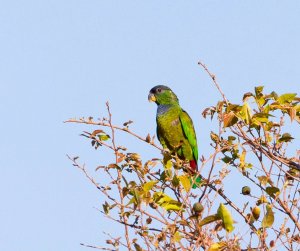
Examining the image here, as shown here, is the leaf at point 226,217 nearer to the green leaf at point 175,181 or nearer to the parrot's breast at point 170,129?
the green leaf at point 175,181

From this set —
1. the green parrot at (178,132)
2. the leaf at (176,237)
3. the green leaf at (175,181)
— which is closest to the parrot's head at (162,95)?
the green parrot at (178,132)

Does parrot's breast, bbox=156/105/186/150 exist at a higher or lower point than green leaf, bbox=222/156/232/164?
higher

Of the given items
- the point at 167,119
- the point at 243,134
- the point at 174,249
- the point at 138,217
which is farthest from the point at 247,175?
the point at 167,119

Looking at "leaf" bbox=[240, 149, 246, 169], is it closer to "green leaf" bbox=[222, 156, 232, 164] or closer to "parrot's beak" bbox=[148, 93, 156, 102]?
"green leaf" bbox=[222, 156, 232, 164]

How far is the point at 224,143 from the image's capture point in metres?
3.74

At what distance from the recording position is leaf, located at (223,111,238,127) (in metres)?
3.20

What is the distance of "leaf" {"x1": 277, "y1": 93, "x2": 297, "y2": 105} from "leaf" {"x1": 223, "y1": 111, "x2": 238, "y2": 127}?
26cm

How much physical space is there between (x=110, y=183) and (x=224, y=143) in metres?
0.73

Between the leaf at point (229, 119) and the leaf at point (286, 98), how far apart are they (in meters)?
0.26

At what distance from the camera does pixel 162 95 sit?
7848 millimetres

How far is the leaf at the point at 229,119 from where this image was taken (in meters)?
3.20

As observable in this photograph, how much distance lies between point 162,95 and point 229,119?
4.66 meters

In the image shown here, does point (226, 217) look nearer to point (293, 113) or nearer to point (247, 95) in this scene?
point (293, 113)

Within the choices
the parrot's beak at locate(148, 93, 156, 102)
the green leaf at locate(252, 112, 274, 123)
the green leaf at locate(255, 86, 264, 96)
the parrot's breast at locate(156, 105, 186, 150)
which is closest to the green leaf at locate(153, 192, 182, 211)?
the green leaf at locate(252, 112, 274, 123)
